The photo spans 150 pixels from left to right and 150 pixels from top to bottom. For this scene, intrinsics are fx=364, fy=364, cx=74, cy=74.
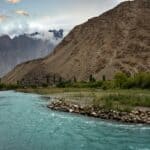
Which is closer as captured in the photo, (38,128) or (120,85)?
(38,128)

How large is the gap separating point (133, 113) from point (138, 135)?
36.8 feet

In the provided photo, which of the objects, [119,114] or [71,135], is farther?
[119,114]

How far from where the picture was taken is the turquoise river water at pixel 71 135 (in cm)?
2900

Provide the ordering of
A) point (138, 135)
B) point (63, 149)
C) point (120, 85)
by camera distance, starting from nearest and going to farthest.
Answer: point (63, 149) < point (138, 135) < point (120, 85)

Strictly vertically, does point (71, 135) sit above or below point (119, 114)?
below

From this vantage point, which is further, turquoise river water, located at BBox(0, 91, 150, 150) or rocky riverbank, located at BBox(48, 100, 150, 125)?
rocky riverbank, located at BBox(48, 100, 150, 125)

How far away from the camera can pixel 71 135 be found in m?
34.1

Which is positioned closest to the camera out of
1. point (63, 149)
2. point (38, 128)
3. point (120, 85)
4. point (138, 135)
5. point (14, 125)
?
point (63, 149)

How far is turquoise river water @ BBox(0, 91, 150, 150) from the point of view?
29000 mm

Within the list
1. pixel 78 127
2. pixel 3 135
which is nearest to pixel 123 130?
pixel 78 127

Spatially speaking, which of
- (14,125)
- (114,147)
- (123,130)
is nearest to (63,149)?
(114,147)

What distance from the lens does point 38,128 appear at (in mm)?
38625

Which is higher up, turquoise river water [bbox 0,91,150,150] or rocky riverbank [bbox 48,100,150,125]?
rocky riverbank [bbox 48,100,150,125]

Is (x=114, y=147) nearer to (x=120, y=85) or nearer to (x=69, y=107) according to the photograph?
(x=69, y=107)
